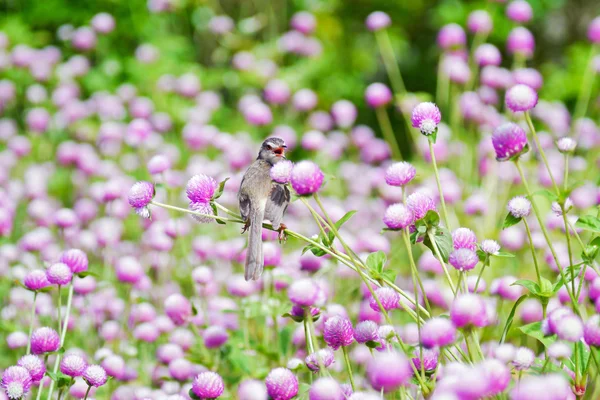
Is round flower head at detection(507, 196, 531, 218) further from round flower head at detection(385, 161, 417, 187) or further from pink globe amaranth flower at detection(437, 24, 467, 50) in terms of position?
pink globe amaranth flower at detection(437, 24, 467, 50)

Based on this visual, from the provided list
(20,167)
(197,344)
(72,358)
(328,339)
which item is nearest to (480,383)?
(328,339)

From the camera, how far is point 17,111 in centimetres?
570

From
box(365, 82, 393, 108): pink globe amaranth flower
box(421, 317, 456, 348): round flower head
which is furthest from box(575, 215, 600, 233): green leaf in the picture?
box(365, 82, 393, 108): pink globe amaranth flower

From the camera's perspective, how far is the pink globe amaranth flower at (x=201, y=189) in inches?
66.4

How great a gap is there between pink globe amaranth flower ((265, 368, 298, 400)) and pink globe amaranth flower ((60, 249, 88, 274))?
80 cm

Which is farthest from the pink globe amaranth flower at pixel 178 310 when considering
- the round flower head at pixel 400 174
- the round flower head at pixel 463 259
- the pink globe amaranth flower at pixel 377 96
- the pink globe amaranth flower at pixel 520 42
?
the pink globe amaranth flower at pixel 520 42

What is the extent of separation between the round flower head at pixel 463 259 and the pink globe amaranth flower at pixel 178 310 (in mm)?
1142

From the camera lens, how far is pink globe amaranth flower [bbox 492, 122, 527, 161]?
4.76ft

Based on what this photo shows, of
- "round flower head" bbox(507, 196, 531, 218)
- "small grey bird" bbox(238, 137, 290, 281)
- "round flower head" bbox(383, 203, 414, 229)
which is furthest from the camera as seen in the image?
"small grey bird" bbox(238, 137, 290, 281)

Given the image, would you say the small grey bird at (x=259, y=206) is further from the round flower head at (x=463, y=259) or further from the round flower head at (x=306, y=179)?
the round flower head at (x=463, y=259)

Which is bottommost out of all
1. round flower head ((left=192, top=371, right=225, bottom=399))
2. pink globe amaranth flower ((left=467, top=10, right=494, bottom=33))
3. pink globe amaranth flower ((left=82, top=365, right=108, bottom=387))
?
pink globe amaranth flower ((left=82, top=365, right=108, bottom=387))

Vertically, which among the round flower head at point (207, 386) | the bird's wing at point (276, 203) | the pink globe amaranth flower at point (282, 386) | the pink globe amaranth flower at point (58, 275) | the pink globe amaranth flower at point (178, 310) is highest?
the bird's wing at point (276, 203)

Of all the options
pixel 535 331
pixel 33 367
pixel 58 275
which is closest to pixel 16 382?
pixel 33 367

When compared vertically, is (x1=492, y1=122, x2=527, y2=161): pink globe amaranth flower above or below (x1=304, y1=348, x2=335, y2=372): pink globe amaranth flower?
above
